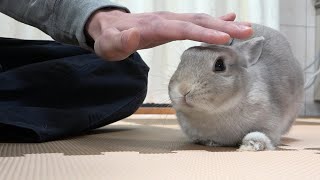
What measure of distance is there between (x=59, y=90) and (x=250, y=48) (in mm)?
552

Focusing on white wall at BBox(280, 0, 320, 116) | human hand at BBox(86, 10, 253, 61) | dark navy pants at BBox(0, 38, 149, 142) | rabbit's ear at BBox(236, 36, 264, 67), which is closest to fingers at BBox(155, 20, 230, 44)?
human hand at BBox(86, 10, 253, 61)

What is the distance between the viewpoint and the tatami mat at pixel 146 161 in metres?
0.75

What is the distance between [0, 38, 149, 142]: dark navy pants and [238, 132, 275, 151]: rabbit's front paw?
470 mm

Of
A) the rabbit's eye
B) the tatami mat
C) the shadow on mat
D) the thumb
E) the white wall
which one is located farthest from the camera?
the white wall

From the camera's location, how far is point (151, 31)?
3.24 ft

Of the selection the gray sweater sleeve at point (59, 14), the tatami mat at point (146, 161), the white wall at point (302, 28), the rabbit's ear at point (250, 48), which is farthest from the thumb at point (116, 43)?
the white wall at point (302, 28)

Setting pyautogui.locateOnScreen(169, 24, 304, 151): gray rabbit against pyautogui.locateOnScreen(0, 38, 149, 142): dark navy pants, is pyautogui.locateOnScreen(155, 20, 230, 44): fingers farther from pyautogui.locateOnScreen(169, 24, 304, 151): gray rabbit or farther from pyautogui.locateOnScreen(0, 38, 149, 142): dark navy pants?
pyautogui.locateOnScreen(0, 38, 149, 142): dark navy pants

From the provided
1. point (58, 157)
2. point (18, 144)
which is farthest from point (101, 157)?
point (18, 144)

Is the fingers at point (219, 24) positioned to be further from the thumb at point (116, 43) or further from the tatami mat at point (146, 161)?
the tatami mat at point (146, 161)

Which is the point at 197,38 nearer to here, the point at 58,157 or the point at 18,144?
the point at 58,157

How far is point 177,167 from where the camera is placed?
2.71 feet

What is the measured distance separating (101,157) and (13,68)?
61cm

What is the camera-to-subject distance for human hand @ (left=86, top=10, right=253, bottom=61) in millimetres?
952

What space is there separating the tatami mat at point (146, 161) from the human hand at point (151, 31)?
0.23 m
